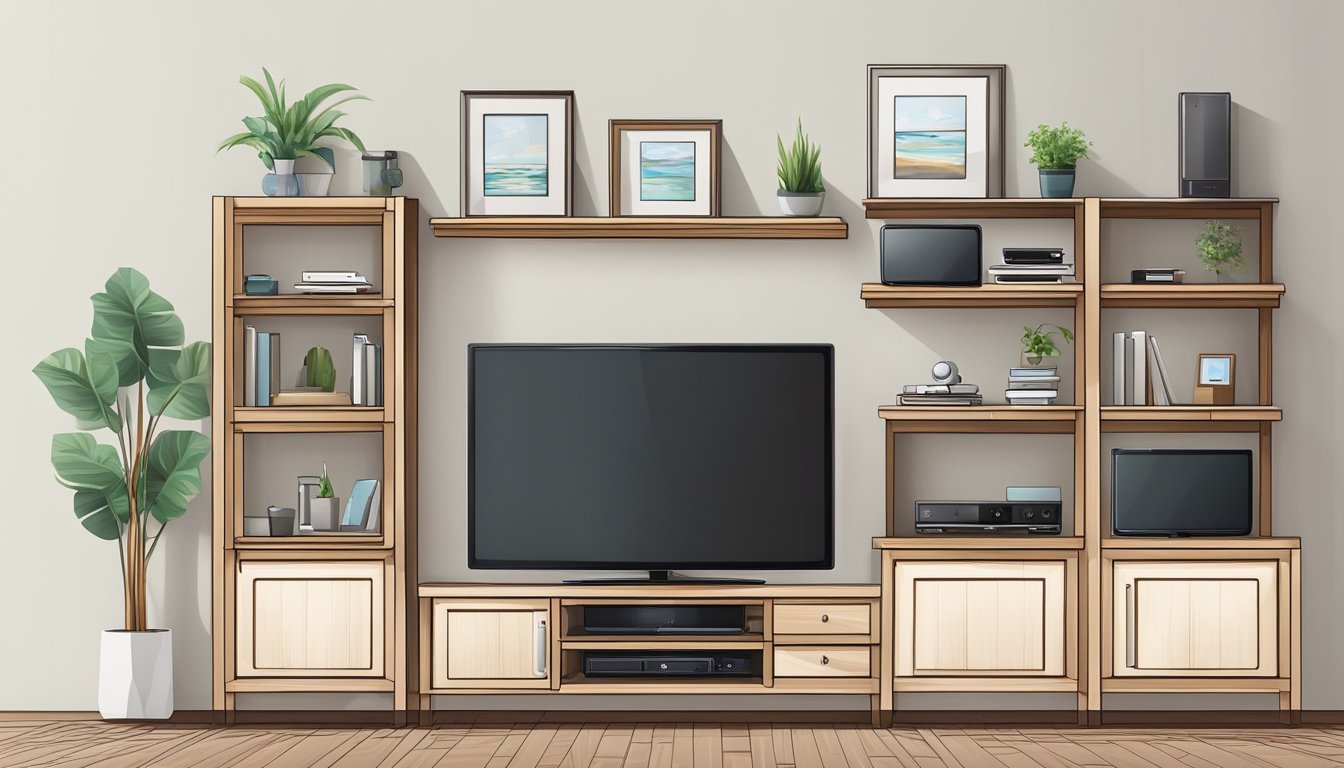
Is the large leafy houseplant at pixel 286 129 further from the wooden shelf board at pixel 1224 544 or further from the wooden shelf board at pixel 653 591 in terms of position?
the wooden shelf board at pixel 1224 544

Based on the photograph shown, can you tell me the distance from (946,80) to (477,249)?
6.55 ft

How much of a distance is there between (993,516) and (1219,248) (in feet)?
4.54

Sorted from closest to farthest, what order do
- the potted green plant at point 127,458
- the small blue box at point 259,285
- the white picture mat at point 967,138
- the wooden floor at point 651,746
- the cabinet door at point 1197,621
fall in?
the wooden floor at point 651,746
the cabinet door at point 1197,621
the potted green plant at point 127,458
the small blue box at point 259,285
the white picture mat at point 967,138

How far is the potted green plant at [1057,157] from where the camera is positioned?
15.1ft

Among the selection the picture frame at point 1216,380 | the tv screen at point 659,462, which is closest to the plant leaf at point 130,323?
the tv screen at point 659,462

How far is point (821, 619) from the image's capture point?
454 centimetres

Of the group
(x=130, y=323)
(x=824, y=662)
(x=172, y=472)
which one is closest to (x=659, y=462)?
(x=824, y=662)

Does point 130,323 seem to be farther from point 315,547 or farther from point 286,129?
point 315,547

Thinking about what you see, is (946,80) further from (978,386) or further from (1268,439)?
(1268,439)

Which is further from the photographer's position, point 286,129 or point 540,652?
point 286,129

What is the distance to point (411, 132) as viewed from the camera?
16.0 ft

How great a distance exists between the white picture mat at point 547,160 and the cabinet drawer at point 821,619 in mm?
1789

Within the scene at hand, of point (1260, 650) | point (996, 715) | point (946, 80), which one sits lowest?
point (996, 715)

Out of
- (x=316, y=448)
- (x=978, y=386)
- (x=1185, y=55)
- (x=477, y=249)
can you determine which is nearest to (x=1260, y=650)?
(x=978, y=386)
